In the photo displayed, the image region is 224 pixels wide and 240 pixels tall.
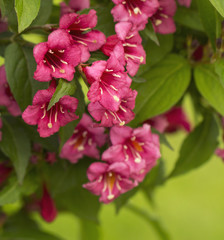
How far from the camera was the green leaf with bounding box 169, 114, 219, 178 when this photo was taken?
0.84 metres

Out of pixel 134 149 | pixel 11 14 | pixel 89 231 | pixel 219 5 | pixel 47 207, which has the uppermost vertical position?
pixel 219 5

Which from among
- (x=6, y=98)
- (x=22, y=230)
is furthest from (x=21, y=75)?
(x=22, y=230)

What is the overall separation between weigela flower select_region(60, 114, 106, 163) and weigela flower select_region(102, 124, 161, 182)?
6 centimetres

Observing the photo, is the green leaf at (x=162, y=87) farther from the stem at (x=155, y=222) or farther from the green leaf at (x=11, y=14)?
the stem at (x=155, y=222)

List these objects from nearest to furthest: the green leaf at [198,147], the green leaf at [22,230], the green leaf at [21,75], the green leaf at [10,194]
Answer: the green leaf at [21,75] → the green leaf at [10,194] → the green leaf at [198,147] → the green leaf at [22,230]

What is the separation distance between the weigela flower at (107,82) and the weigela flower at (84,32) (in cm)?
3

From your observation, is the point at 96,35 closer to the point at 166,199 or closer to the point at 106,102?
the point at 106,102

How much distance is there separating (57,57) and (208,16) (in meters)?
0.25

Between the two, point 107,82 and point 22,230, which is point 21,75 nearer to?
point 107,82

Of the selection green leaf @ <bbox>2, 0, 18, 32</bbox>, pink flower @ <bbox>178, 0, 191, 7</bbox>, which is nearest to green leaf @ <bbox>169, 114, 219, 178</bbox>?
pink flower @ <bbox>178, 0, 191, 7</bbox>

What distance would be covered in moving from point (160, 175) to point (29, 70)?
16.0 inches

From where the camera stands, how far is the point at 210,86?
2.41 feet

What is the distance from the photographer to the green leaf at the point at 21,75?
24.9 inches

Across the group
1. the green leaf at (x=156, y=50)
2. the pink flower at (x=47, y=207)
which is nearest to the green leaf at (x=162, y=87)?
the green leaf at (x=156, y=50)
